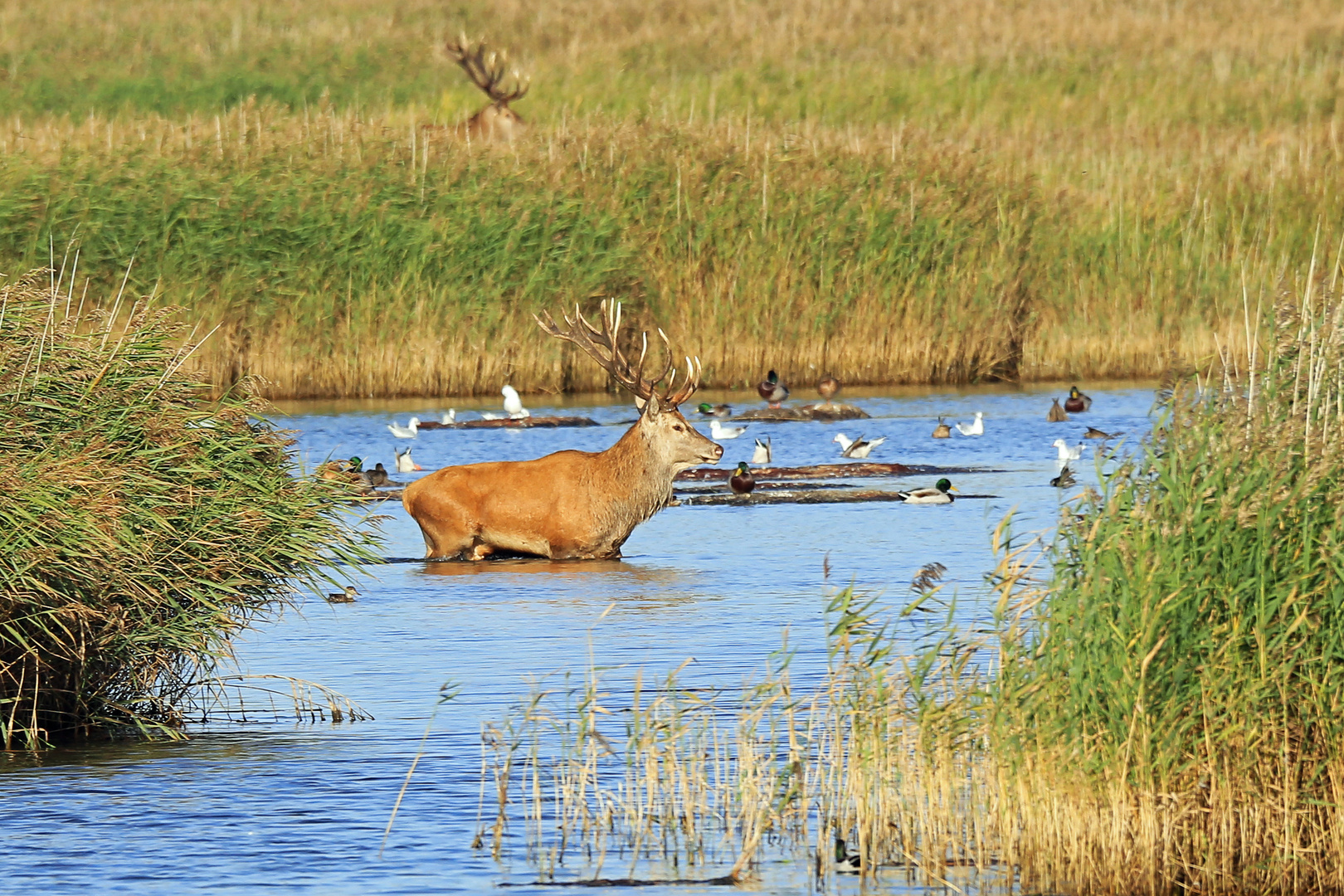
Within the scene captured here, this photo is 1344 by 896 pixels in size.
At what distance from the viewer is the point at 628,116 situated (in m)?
30.0

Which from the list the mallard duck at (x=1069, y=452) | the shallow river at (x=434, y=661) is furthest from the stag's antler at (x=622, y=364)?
the mallard duck at (x=1069, y=452)

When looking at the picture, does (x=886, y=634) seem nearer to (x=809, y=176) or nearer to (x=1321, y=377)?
(x=1321, y=377)

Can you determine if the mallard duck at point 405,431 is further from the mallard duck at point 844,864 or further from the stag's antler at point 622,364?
the mallard duck at point 844,864

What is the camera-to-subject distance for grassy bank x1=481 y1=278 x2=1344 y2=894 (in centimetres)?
720

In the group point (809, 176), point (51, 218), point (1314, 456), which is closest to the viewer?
point (1314, 456)

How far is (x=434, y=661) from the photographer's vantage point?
12.1 metres

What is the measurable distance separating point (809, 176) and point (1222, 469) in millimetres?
21382

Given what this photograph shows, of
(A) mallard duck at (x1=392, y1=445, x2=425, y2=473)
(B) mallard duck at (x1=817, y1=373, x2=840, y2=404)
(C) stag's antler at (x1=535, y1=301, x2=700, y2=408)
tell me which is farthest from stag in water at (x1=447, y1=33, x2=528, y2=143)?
(C) stag's antler at (x1=535, y1=301, x2=700, y2=408)

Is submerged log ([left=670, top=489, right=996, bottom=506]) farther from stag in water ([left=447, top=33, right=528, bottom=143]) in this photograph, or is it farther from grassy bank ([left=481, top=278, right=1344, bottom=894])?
stag in water ([left=447, top=33, right=528, bottom=143])

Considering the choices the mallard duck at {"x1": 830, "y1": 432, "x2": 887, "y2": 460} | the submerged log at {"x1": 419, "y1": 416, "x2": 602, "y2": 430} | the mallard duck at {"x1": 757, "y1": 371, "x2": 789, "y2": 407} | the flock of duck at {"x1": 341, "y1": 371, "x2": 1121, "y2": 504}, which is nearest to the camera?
the flock of duck at {"x1": 341, "y1": 371, "x2": 1121, "y2": 504}

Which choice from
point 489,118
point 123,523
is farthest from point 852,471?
point 489,118

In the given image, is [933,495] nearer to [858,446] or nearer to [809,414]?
[858,446]

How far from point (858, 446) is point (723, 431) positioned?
4.81ft

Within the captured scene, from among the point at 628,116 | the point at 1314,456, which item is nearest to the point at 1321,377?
the point at 1314,456
